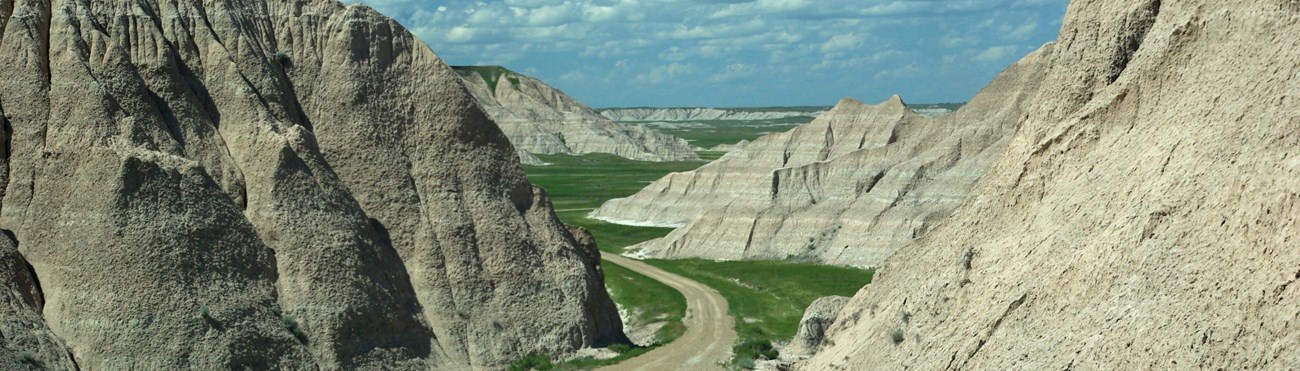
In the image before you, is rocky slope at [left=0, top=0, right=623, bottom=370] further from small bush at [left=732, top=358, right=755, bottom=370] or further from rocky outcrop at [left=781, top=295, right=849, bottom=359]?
rocky outcrop at [left=781, top=295, right=849, bottom=359]

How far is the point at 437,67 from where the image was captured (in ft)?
127

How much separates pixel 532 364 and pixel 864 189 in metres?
44.9

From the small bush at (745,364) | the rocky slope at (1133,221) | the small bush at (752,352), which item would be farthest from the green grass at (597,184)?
the rocky slope at (1133,221)

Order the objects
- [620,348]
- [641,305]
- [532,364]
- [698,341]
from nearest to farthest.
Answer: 1. [532,364]
2. [620,348]
3. [698,341]
4. [641,305]

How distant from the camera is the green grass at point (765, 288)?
4303 centimetres

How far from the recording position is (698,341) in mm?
41156

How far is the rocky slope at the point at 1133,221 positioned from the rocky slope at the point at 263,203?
11.1 m

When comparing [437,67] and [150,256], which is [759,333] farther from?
[150,256]

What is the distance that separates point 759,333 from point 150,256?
1943cm

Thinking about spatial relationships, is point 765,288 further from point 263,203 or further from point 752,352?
point 263,203

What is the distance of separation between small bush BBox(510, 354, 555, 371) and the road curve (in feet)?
4.94

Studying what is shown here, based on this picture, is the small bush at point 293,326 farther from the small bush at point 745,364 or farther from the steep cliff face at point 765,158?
the steep cliff face at point 765,158

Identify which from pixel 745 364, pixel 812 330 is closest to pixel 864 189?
pixel 812 330

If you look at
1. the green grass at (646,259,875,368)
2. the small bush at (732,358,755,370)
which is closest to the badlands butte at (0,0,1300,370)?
the small bush at (732,358,755,370)
